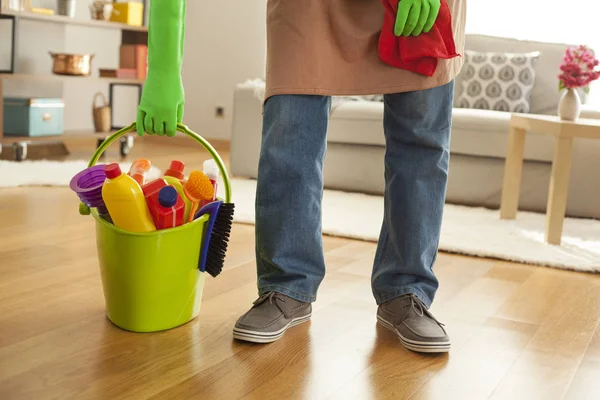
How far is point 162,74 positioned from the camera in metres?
1.46

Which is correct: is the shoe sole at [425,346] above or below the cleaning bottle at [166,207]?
below

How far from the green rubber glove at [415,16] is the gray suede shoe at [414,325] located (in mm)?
510

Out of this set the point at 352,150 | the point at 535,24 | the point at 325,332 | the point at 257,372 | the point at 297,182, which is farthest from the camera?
the point at 535,24

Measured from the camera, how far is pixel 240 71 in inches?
208

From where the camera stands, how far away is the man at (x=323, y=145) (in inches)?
58.7

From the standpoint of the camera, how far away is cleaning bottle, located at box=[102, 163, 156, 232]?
1441 millimetres

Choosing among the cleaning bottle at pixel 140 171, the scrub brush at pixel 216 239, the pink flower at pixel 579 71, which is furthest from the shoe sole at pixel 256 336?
the pink flower at pixel 579 71

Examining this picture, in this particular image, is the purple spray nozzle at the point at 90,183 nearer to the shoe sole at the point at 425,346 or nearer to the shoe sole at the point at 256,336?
the shoe sole at the point at 256,336

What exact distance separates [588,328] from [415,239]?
1.58 feet

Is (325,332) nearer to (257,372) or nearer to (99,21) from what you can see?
(257,372)

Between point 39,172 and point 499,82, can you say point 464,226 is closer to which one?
point 499,82

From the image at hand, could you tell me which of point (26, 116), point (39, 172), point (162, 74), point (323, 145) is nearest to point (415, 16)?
point (323, 145)

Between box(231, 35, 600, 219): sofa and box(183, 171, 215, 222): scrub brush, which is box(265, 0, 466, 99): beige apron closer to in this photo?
box(183, 171, 215, 222): scrub brush

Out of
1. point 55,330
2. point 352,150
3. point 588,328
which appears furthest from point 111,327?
point 352,150
